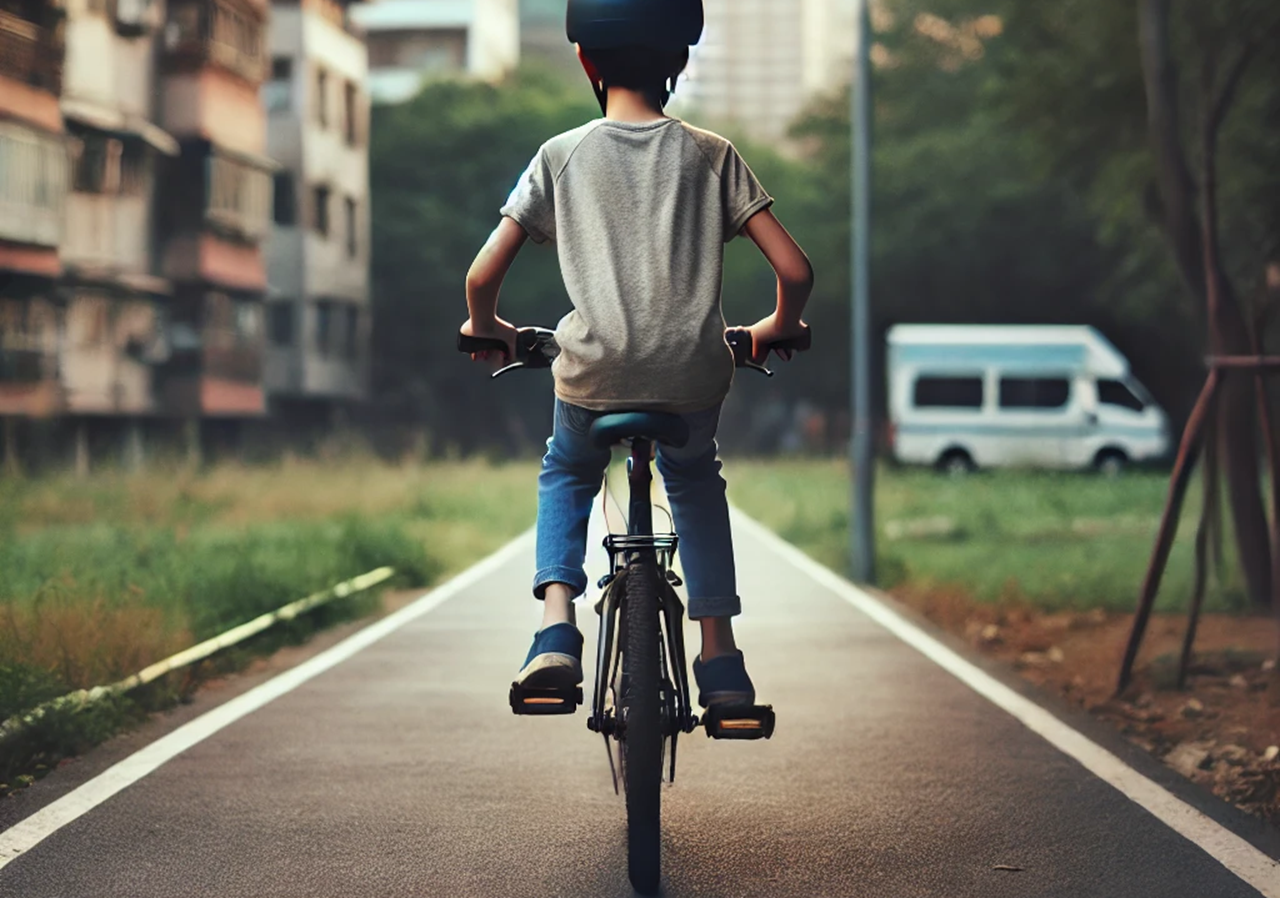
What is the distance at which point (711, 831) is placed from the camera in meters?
5.81

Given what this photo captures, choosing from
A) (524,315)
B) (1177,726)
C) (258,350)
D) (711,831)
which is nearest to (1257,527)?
(1177,726)

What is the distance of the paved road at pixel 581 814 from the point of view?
515cm

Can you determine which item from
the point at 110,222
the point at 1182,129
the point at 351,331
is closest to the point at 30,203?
the point at 110,222

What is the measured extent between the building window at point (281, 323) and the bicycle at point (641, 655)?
46.4 m

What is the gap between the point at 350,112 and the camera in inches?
2147

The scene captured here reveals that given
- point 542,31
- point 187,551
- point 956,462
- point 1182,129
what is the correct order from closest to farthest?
point 187,551, point 1182,129, point 956,462, point 542,31

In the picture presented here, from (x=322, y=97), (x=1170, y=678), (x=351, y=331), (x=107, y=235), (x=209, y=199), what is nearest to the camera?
(x=1170, y=678)

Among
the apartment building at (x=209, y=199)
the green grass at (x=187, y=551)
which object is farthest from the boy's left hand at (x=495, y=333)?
the apartment building at (x=209, y=199)

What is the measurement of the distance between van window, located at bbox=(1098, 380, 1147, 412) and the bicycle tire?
34650 millimetres

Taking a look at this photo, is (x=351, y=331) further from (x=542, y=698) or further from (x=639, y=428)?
(x=639, y=428)

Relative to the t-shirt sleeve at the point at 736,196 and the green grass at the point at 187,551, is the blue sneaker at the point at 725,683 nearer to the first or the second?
the t-shirt sleeve at the point at 736,196

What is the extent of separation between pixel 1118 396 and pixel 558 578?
34.8 meters

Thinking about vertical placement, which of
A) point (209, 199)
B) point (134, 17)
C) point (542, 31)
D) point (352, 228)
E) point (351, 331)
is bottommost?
point (351, 331)

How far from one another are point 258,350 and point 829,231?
1474 cm
